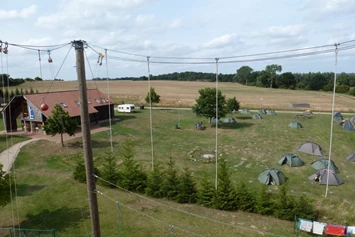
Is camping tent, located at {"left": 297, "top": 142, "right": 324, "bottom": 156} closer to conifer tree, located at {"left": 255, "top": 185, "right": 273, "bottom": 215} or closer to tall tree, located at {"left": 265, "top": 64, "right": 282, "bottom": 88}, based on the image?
conifer tree, located at {"left": 255, "top": 185, "right": 273, "bottom": 215}

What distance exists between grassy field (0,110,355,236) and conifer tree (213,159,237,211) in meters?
0.59

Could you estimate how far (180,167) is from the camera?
25.6m

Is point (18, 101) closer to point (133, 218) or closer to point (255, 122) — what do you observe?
point (133, 218)

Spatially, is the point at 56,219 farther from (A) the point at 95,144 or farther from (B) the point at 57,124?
(A) the point at 95,144

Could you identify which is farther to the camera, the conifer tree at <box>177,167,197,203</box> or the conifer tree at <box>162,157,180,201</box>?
the conifer tree at <box>162,157,180,201</box>

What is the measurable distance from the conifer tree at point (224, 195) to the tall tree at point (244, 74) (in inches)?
5179

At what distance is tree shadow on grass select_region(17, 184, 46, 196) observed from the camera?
20.7 meters

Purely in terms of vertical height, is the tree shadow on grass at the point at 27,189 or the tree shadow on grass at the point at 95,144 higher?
the tree shadow on grass at the point at 95,144

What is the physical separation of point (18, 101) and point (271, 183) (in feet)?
112

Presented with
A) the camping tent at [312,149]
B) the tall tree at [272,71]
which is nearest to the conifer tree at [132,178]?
the camping tent at [312,149]

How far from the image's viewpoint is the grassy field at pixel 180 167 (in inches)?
638

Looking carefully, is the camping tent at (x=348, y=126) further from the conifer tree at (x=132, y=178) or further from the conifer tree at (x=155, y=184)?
the conifer tree at (x=132, y=178)

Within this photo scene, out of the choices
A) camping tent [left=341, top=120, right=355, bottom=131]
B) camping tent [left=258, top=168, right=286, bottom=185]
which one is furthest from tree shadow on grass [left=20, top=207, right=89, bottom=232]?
camping tent [left=341, top=120, right=355, bottom=131]

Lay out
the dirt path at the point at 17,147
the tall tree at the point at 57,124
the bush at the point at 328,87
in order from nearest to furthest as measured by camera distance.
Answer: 1. the dirt path at the point at 17,147
2. the tall tree at the point at 57,124
3. the bush at the point at 328,87
